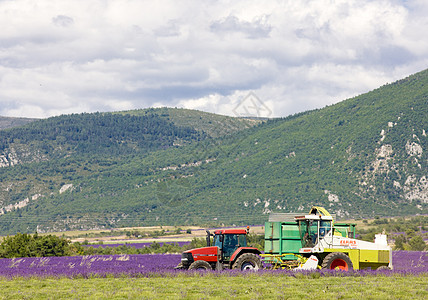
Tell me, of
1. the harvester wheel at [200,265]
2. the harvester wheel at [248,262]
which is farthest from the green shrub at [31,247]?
the harvester wheel at [248,262]

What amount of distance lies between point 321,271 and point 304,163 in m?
116

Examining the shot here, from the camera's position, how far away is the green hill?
121m

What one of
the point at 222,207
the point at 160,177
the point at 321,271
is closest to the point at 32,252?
the point at 321,271

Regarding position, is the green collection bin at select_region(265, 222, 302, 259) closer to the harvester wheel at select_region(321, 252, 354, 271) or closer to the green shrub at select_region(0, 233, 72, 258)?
the harvester wheel at select_region(321, 252, 354, 271)

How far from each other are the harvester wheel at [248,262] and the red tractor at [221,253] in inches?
3.0

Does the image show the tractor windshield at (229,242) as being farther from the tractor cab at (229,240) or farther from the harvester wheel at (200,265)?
the harvester wheel at (200,265)

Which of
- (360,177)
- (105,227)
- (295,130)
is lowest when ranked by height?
(105,227)

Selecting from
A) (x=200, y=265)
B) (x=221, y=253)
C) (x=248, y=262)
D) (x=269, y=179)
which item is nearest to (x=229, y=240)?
(x=221, y=253)

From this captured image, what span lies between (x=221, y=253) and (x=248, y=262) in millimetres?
1573

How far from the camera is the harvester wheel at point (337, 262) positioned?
26375mm

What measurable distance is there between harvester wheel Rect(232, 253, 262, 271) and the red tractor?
3.0 inches

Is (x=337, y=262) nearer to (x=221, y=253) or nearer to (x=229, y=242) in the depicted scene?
(x=229, y=242)

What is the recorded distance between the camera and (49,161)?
192 meters

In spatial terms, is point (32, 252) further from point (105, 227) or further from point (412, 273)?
point (105, 227)
